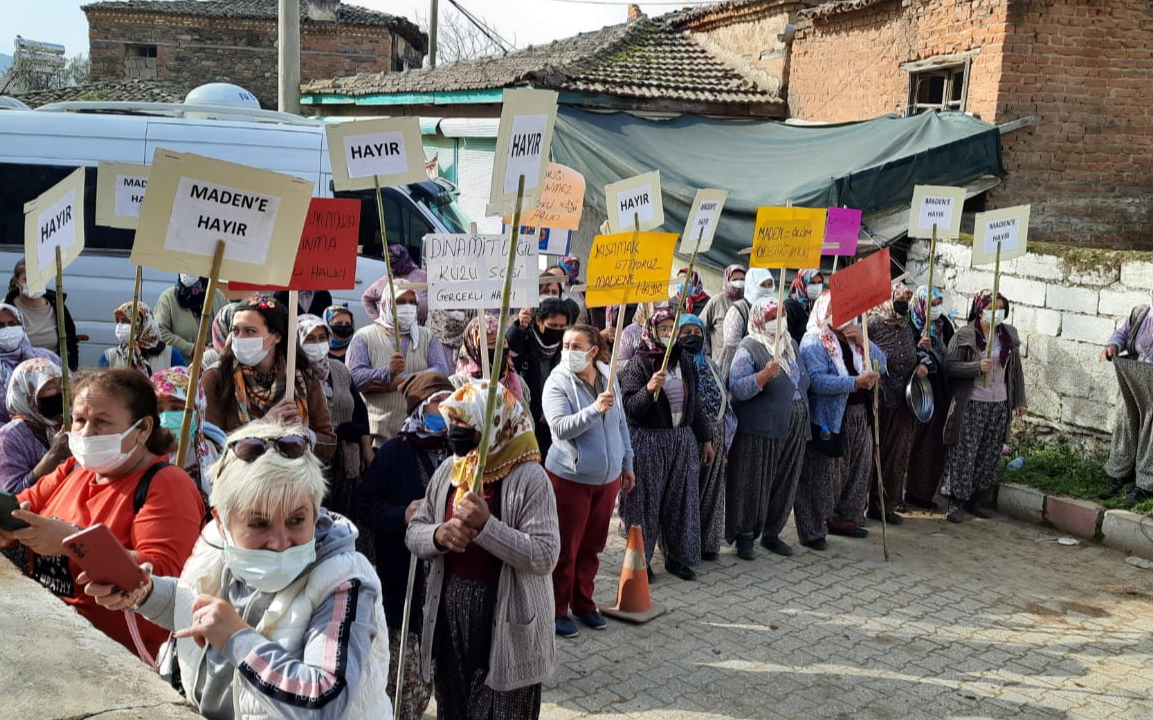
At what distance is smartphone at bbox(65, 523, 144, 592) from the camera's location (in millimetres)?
2363

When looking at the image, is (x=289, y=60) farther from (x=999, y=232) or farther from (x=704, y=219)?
(x=999, y=232)

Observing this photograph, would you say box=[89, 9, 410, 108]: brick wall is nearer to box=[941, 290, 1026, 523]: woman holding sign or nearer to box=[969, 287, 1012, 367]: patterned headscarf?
box=[969, 287, 1012, 367]: patterned headscarf

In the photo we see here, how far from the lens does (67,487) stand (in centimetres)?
322

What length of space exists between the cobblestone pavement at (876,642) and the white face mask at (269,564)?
2.83m

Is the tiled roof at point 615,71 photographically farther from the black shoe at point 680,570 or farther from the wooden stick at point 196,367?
the wooden stick at point 196,367

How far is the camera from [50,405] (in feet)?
13.7

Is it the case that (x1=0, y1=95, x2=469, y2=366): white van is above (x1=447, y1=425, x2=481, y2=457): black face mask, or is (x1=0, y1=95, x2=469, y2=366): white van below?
above

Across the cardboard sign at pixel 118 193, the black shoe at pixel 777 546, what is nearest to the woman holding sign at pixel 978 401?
the black shoe at pixel 777 546

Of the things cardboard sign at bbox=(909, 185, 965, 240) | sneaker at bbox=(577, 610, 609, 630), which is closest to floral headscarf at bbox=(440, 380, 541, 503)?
sneaker at bbox=(577, 610, 609, 630)

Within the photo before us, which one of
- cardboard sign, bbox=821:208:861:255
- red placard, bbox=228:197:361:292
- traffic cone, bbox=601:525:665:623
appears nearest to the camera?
red placard, bbox=228:197:361:292

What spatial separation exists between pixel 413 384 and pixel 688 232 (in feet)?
10.7

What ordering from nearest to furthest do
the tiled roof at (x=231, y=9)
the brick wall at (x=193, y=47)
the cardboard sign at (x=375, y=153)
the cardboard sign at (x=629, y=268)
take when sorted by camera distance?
1. the cardboard sign at (x=629, y=268)
2. the cardboard sign at (x=375, y=153)
3. the tiled roof at (x=231, y=9)
4. the brick wall at (x=193, y=47)

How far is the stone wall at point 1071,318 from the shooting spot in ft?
30.7

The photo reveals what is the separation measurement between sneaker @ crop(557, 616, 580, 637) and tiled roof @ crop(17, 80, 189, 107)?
2311cm
